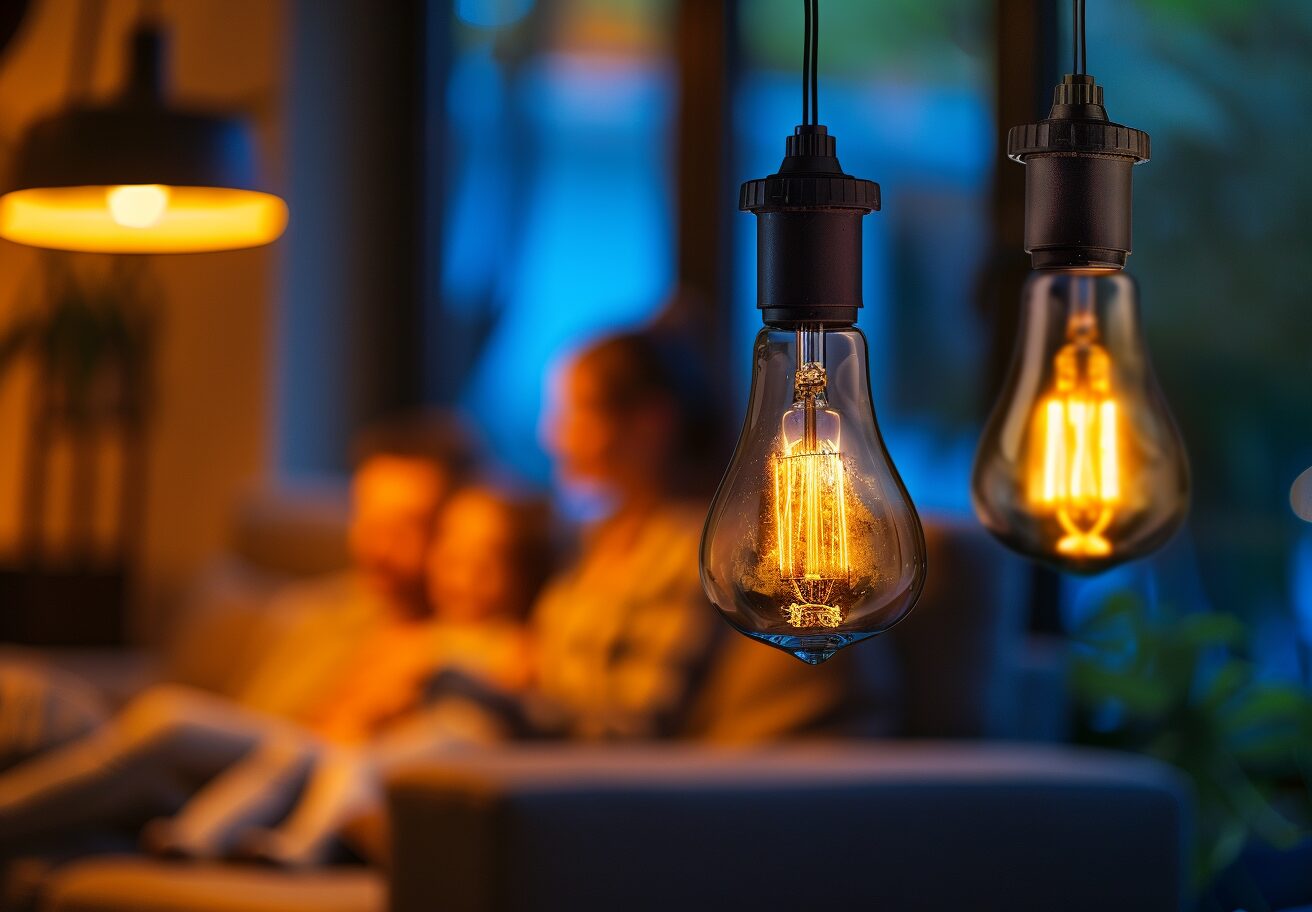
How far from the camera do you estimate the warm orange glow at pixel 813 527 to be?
0.69 m

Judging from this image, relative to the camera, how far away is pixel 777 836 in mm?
1562

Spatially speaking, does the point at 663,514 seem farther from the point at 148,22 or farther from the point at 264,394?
the point at 264,394

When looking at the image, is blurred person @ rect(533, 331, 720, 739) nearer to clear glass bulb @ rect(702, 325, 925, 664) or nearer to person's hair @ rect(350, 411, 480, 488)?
person's hair @ rect(350, 411, 480, 488)

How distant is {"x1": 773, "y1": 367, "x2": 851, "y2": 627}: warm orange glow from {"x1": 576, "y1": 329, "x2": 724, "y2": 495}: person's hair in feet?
4.99

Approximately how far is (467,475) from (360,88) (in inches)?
63.3

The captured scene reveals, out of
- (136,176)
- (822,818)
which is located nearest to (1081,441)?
(822,818)

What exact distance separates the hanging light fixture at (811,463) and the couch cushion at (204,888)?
4.25 feet

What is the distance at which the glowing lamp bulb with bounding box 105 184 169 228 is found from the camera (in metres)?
1.62

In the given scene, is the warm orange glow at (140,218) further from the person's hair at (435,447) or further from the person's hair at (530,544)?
the person's hair at (435,447)

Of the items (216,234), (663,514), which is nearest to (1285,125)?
(663,514)

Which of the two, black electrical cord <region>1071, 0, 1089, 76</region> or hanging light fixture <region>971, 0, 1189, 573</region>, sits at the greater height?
black electrical cord <region>1071, 0, 1089, 76</region>

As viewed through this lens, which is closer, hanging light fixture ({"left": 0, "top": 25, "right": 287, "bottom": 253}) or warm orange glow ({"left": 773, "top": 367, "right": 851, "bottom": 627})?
warm orange glow ({"left": 773, "top": 367, "right": 851, "bottom": 627})

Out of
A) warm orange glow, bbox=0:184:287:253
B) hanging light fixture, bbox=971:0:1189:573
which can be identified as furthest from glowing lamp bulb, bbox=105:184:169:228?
hanging light fixture, bbox=971:0:1189:573

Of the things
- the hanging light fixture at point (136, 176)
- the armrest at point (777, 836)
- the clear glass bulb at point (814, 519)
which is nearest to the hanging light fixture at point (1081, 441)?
the clear glass bulb at point (814, 519)
